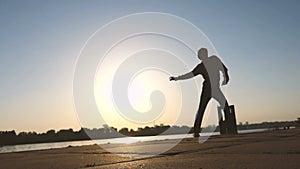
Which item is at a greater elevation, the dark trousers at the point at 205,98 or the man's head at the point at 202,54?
the man's head at the point at 202,54

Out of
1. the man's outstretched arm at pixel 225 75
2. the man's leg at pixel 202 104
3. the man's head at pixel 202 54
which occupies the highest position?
the man's head at pixel 202 54

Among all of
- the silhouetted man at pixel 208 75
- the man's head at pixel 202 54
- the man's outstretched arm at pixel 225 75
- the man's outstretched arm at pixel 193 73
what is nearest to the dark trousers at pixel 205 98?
the silhouetted man at pixel 208 75

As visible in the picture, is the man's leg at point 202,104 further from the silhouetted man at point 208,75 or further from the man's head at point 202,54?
the man's head at point 202,54

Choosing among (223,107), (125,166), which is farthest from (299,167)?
(223,107)

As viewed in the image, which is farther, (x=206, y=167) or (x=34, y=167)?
(x=34, y=167)

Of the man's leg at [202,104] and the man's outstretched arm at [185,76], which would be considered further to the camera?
the man's outstretched arm at [185,76]

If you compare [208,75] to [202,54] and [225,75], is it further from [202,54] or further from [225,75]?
[202,54]

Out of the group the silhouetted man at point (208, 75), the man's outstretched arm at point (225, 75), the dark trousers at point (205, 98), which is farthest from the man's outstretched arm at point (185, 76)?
the man's outstretched arm at point (225, 75)

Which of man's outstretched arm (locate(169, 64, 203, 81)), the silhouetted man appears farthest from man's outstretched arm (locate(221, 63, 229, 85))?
man's outstretched arm (locate(169, 64, 203, 81))

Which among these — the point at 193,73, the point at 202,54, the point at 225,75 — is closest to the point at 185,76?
the point at 193,73

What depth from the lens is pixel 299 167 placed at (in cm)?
265

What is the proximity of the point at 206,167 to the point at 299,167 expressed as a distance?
67 centimetres

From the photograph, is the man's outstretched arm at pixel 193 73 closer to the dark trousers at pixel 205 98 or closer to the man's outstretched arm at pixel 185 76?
the man's outstretched arm at pixel 185 76

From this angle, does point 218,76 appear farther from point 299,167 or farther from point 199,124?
point 299,167
